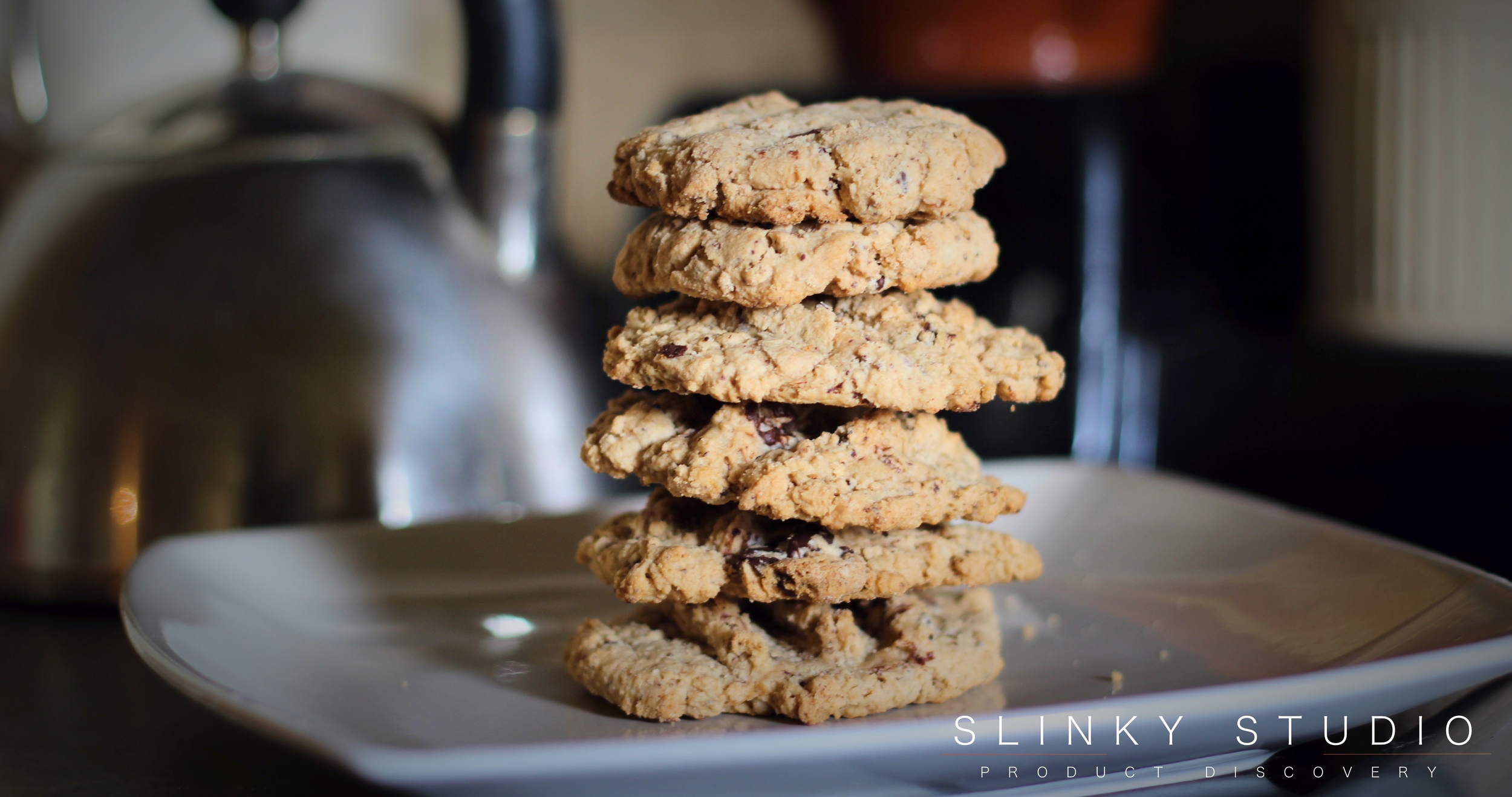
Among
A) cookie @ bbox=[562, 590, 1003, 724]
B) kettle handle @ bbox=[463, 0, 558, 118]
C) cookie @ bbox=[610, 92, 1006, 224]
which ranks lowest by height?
cookie @ bbox=[562, 590, 1003, 724]

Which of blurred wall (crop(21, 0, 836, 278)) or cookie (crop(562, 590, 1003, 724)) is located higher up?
blurred wall (crop(21, 0, 836, 278))

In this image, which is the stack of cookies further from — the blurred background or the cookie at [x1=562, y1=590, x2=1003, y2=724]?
the blurred background

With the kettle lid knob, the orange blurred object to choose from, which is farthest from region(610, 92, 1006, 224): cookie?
the orange blurred object

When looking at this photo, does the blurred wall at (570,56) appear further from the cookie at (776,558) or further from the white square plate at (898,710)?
the cookie at (776,558)

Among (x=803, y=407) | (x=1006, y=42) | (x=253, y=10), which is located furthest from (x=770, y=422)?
(x=1006, y=42)

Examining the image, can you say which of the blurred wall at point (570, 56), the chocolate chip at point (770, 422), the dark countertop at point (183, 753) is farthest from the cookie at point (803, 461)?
the blurred wall at point (570, 56)

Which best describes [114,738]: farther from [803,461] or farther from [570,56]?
[570,56]
